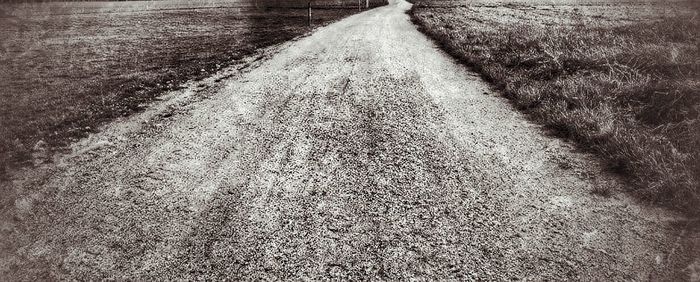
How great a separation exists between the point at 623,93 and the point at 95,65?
15959 mm

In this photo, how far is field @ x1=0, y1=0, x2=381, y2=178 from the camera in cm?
772

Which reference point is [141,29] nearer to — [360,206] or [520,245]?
[360,206]

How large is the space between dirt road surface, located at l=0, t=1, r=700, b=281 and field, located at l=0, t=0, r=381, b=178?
1150 mm

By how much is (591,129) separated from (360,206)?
4.60m

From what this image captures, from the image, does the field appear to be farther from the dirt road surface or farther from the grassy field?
the grassy field

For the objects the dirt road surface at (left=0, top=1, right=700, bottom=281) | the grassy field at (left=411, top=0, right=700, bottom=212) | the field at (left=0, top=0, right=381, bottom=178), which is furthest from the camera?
the field at (left=0, top=0, right=381, bottom=178)

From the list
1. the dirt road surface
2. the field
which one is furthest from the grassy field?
the field

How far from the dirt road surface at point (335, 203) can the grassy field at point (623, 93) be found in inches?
17.5

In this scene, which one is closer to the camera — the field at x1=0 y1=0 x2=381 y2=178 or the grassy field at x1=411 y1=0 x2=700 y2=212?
the grassy field at x1=411 y1=0 x2=700 y2=212

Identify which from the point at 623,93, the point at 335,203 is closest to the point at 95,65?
the point at 335,203

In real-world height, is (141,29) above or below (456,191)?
above

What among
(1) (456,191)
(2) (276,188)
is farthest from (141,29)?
(1) (456,191)

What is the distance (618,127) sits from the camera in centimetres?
629

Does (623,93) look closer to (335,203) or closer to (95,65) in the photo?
(335,203)
